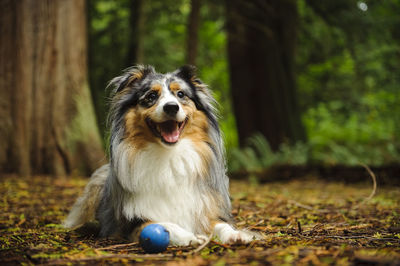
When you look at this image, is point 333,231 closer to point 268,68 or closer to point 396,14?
point 268,68

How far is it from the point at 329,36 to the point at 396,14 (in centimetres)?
209

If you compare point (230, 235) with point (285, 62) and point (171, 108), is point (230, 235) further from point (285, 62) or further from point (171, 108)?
point (285, 62)

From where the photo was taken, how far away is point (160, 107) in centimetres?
322

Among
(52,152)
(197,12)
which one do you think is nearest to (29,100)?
(52,152)

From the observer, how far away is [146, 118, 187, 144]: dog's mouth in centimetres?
329

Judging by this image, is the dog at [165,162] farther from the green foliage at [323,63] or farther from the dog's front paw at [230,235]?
the green foliage at [323,63]

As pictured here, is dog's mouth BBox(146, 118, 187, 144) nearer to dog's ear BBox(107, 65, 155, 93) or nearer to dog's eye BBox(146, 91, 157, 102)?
dog's eye BBox(146, 91, 157, 102)

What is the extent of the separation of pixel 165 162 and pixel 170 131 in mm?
289

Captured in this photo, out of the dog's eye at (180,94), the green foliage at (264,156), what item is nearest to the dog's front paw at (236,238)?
the dog's eye at (180,94)

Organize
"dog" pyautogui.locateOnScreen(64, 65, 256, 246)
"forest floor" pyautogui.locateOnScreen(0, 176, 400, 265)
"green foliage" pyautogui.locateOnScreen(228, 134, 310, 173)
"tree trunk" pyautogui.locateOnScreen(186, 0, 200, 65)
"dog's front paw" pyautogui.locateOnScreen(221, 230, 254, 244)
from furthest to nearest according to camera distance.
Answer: "tree trunk" pyautogui.locateOnScreen(186, 0, 200, 65) → "green foliage" pyautogui.locateOnScreen(228, 134, 310, 173) → "dog" pyautogui.locateOnScreen(64, 65, 256, 246) → "dog's front paw" pyautogui.locateOnScreen(221, 230, 254, 244) → "forest floor" pyautogui.locateOnScreen(0, 176, 400, 265)

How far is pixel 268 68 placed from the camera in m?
9.69

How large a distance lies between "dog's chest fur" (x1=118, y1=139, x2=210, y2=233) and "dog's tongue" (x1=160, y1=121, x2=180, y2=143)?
0.23 feet

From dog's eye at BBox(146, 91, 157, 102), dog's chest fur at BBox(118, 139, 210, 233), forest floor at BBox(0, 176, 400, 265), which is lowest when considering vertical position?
forest floor at BBox(0, 176, 400, 265)

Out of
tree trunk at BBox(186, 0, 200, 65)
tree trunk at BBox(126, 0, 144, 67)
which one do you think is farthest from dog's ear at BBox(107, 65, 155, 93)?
tree trunk at BBox(126, 0, 144, 67)
